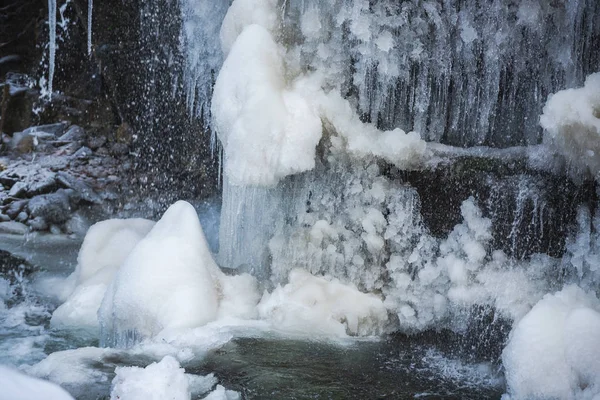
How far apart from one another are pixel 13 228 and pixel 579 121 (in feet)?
29.6

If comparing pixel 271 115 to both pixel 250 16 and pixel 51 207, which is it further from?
pixel 51 207

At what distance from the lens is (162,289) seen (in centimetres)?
486

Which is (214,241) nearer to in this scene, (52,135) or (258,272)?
(258,272)

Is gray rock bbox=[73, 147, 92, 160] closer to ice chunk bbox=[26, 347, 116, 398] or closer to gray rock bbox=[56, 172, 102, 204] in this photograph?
gray rock bbox=[56, 172, 102, 204]

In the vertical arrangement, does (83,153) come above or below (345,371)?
above

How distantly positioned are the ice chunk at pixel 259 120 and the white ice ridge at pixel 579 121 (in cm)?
189

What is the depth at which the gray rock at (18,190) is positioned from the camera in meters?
11.0

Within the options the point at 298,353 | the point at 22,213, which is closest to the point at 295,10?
the point at 298,353

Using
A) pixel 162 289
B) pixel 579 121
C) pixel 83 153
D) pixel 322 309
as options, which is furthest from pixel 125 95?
pixel 579 121

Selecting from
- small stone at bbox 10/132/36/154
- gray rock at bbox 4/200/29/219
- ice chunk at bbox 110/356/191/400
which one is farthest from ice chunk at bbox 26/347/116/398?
small stone at bbox 10/132/36/154

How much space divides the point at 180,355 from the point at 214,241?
4.17 meters

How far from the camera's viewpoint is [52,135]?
1352 centimetres

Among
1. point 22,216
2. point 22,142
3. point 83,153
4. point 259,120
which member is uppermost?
point 259,120

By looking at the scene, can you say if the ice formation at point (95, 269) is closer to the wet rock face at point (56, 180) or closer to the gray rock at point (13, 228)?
the gray rock at point (13, 228)
